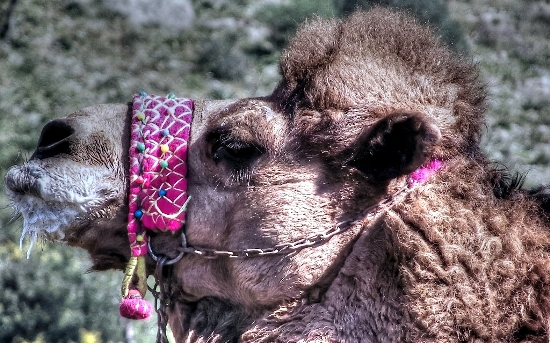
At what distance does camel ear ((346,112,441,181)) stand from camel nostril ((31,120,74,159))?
4.05ft

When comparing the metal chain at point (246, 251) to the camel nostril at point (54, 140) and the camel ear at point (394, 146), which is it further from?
the camel nostril at point (54, 140)

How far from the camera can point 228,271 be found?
9.89ft

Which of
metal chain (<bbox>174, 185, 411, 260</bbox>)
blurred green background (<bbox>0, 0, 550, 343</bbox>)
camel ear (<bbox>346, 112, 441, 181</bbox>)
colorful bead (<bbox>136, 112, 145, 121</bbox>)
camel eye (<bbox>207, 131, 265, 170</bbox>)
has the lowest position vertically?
blurred green background (<bbox>0, 0, 550, 343</bbox>)

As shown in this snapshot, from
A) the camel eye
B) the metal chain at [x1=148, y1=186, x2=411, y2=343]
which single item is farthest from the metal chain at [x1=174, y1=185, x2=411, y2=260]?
the camel eye

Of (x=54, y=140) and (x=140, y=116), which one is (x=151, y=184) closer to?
(x=140, y=116)

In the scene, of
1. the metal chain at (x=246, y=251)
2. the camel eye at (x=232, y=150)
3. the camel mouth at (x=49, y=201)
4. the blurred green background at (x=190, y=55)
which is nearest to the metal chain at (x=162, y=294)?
the metal chain at (x=246, y=251)

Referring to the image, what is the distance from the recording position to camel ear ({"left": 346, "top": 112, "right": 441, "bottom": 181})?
2.62 m

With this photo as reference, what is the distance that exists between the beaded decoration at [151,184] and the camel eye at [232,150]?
0.13 meters

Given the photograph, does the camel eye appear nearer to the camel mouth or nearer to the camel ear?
the camel ear

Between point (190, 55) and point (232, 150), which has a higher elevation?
point (232, 150)

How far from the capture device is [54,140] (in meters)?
3.12

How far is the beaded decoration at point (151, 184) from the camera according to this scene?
3004 millimetres

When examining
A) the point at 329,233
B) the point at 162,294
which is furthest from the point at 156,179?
the point at 329,233

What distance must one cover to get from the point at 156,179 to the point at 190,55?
649 inches
